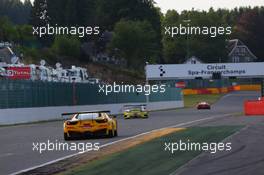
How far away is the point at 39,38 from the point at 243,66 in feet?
180

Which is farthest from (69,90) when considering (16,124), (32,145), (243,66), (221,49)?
(221,49)

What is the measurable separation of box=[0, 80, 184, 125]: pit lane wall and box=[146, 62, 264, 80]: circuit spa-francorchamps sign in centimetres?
396

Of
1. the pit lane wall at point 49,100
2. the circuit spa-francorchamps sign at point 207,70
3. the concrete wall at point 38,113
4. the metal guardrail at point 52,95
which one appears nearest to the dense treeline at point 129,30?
the circuit spa-francorchamps sign at point 207,70

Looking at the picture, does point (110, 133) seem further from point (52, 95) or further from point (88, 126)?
point (52, 95)

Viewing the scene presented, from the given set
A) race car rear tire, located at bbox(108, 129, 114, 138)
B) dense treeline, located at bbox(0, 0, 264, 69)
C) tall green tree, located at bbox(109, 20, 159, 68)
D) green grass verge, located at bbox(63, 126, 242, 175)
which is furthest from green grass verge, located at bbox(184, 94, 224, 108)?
green grass verge, located at bbox(63, 126, 242, 175)

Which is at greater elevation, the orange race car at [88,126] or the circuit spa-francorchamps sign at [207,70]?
the circuit spa-francorchamps sign at [207,70]

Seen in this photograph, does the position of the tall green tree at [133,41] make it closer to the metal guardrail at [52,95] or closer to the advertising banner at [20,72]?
the metal guardrail at [52,95]

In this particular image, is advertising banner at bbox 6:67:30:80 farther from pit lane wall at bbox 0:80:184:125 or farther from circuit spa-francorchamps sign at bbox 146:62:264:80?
circuit spa-francorchamps sign at bbox 146:62:264:80

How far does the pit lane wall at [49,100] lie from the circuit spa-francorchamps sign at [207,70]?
396cm

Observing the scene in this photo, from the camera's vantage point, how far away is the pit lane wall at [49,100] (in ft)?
151

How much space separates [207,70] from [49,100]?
2123cm

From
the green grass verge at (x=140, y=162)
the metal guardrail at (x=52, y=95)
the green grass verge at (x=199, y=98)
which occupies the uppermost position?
the metal guardrail at (x=52, y=95)

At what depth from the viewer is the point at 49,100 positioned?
53.4m

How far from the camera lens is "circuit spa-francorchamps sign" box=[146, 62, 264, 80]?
228ft
